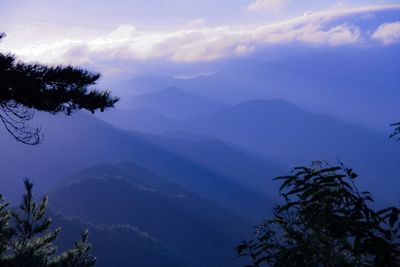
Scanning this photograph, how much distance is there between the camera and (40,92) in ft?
26.6

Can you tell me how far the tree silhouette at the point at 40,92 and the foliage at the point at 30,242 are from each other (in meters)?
2.73

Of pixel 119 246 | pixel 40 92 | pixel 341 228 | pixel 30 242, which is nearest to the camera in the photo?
pixel 341 228

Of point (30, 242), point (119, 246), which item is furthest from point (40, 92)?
point (119, 246)

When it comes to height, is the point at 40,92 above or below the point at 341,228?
above

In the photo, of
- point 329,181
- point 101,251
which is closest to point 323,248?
point 329,181

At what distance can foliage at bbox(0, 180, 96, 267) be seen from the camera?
1101 centimetres

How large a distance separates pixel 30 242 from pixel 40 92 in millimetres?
6293

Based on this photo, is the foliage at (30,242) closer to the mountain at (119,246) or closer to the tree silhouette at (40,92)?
the tree silhouette at (40,92)

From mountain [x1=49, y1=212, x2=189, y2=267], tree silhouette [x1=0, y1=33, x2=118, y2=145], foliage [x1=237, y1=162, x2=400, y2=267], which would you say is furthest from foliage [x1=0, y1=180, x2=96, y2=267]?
mountain [x1=49, y1=212, x2=189, y2=267]

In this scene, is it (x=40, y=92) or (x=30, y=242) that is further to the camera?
(x=30, y=242)

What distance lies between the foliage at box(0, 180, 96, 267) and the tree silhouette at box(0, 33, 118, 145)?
273cm

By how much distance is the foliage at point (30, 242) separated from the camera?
11008 mm

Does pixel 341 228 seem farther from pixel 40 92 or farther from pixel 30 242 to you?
pixel 30 242

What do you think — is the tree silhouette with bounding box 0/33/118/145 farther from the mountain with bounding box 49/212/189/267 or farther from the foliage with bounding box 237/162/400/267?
the mountain with bounding box 49/212/189/267
